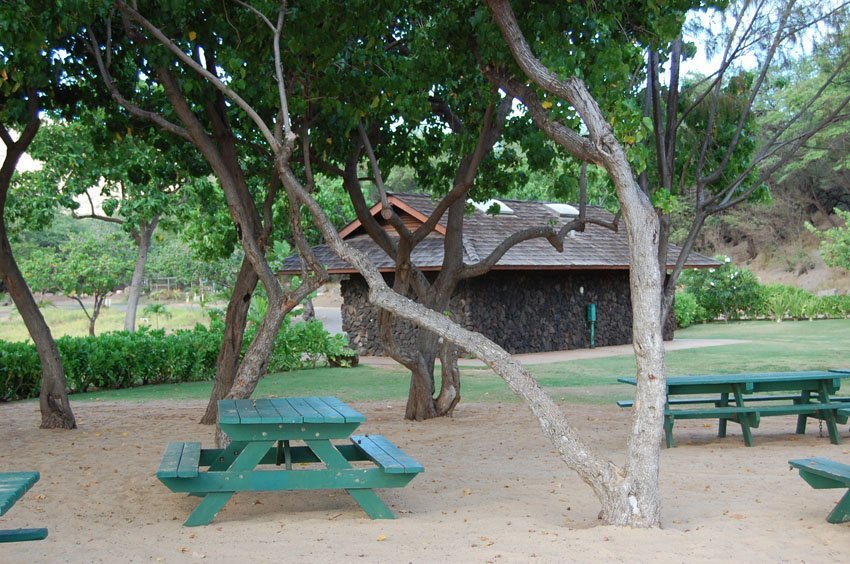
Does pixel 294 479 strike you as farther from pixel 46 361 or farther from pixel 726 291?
pixel 726 291

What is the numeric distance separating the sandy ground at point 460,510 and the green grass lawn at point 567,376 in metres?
4.83

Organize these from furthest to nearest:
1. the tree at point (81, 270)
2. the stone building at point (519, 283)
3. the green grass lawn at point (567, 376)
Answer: the tree at point (81, 270) → the stone building at point (519, 283) → the green grass lawn at point (567, 376)

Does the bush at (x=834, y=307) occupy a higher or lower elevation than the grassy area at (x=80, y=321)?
higher

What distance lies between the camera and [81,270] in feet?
88.1

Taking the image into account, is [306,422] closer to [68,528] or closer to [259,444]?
[259,444]

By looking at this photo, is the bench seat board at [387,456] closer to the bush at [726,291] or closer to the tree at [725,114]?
the tree at [725,114]

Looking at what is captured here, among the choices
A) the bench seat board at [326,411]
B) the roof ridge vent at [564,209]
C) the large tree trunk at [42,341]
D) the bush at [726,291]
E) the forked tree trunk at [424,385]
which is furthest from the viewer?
the bush at [726,291]

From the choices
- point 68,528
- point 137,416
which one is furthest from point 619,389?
point 68,528

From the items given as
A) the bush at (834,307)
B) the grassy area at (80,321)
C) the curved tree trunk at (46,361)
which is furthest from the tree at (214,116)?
the bush at (834,307)

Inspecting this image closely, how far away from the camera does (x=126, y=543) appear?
5.53 m

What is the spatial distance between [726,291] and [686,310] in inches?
145

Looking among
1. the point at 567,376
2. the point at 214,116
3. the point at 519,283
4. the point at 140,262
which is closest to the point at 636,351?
the point at 214,116

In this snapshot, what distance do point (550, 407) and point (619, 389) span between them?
32.7 feet

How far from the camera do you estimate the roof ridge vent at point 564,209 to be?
2667 centimetres
